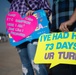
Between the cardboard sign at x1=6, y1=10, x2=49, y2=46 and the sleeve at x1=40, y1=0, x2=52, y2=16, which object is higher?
the sleeve at x1=40, y1=0, x2=52, y2=16

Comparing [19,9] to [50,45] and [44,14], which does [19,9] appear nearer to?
[44,14]

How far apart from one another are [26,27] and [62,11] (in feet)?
0.99

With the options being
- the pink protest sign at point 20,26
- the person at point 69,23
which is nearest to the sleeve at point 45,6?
the pink protest sign at point 20,26

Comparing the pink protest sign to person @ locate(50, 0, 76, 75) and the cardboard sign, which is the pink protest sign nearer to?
the cardboard sign

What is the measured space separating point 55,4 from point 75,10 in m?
0.21

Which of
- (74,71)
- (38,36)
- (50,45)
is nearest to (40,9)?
(38,36)

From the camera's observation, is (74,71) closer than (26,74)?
Yes

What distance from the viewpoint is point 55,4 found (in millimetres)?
1946

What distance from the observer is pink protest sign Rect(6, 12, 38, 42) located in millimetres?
1938

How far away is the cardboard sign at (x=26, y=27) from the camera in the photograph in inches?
74.8

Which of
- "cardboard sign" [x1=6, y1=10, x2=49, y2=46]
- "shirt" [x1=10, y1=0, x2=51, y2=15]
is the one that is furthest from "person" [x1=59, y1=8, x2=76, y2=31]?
"shirt" [x1=10, y1=0, x2=51, y2=15]

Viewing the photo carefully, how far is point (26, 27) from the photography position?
1952 mm

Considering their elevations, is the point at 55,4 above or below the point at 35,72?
above

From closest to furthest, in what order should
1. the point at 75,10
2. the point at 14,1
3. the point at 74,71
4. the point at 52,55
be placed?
the point at 52,55 < the point at 75,10 < the point at 74,71 < the point at 14,1
